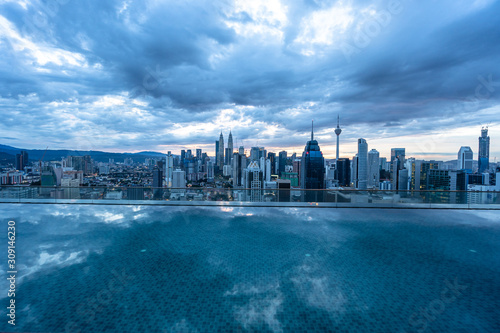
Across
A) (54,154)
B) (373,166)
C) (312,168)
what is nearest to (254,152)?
(312,168)

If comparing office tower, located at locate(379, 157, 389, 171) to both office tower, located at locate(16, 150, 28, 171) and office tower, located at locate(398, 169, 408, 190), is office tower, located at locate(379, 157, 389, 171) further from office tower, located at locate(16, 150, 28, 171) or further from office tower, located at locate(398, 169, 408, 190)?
office tower, located at locate(16, 150, 28, 171)

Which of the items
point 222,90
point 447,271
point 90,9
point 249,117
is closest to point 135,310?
point 447,271

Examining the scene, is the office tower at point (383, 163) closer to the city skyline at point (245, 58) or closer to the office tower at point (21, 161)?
the city skyline at point (245, 58)

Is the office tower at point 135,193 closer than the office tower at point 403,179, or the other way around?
the office tower at point 135,193

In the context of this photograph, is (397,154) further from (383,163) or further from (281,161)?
(281,161)

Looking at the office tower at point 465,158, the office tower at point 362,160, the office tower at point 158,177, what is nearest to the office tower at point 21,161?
the office tower at point 158,177

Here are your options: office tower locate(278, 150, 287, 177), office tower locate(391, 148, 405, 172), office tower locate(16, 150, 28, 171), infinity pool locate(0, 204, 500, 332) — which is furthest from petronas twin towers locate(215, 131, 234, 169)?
infinity pool locate(0, 204, 500, 332)
